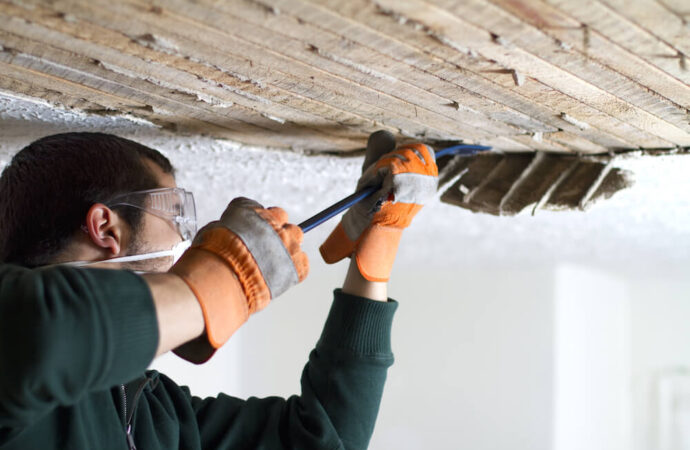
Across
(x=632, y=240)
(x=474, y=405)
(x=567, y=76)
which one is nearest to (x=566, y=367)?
(x=474, y=405)

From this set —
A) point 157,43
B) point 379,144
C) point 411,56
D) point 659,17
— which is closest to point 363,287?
point 379,144

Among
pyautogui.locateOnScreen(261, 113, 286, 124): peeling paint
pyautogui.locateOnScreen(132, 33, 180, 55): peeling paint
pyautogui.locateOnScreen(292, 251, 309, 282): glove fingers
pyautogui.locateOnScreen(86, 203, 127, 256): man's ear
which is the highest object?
pyautogui.locateOnScreen(261, 113, 286, 124): peeling paint

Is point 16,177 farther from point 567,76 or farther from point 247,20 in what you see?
point 567,76

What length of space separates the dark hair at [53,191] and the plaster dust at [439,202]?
0.18 m

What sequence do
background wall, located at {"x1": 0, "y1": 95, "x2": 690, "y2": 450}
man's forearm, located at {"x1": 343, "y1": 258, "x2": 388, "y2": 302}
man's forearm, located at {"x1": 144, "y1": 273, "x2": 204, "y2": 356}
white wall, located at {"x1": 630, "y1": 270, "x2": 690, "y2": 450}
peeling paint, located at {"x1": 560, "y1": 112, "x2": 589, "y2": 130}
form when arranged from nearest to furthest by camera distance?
man's forearm, located at {"x1": 144, "y1": 273, "x2": 204, "y2": 356} < peeling paint, located at {"x1": 560, "y1": 112, "x2": 589, "y2": 130} < man's forearm, located at {"x1": 343, "y1": 258, "x2": 388, "y2": 302} < background wall, located at {"x1": 0, "y1": 95, "x2": 690, "y2": 450} < white wall, located at {"x1": 630, "y1": 270, "x2": 690, "y2": 450}

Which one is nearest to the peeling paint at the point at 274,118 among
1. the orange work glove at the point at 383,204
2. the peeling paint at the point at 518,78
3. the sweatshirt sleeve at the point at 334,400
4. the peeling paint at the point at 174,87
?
the peeling paint at the point at 174,87

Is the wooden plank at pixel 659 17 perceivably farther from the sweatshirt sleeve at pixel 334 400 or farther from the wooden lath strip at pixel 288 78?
the sweatshirt sleeve at pixel 334 400

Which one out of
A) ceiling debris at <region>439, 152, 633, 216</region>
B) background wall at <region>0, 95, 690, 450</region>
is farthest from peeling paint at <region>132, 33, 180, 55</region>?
background wall at <region>0, 95, 690, 450</region>

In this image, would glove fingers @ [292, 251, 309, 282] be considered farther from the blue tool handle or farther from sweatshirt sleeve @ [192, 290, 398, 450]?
sweatshirt sleeve @ [192, 290, 398, 450]

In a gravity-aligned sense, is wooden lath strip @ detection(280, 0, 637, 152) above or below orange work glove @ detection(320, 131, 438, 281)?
above

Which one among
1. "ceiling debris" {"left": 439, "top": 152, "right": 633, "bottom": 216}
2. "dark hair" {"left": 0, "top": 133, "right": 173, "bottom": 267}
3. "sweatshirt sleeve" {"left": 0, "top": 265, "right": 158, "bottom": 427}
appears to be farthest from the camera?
"ceiling debris" {"left": 439, "top": 152, "right": 633, "bottom": 216}

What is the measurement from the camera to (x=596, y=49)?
98 centimetres

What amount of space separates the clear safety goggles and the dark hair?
0.02m

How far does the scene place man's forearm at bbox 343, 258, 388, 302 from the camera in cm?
160
